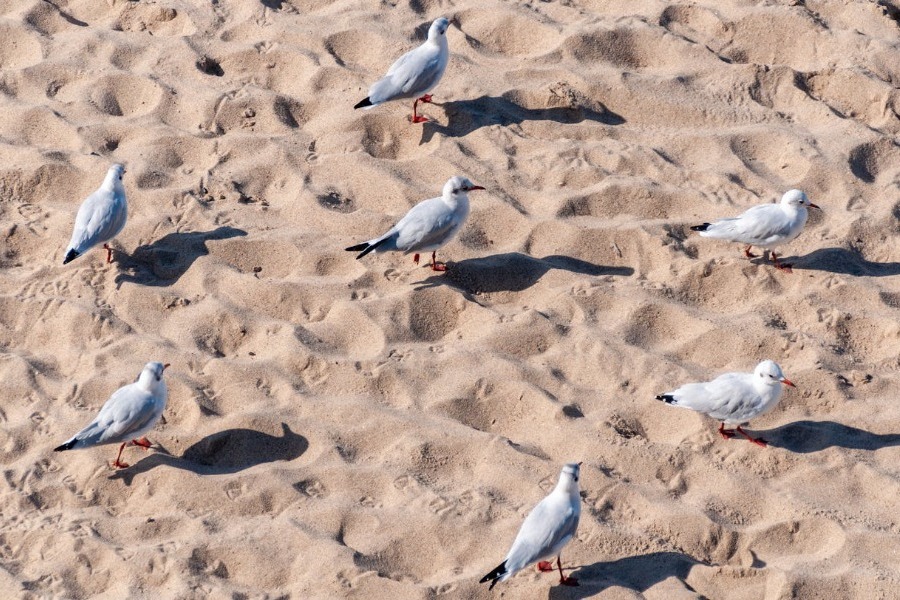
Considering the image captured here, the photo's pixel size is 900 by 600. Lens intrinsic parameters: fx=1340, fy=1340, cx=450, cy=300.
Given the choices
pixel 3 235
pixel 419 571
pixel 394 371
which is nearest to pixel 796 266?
pixel 394 371

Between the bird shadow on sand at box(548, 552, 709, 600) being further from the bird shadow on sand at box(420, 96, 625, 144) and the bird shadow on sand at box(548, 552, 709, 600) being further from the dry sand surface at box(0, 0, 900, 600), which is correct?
the bird shadow on sand at box(420, 96, 625, 144)

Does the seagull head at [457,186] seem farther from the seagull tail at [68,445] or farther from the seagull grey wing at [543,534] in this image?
the seagull tail at [68,445]

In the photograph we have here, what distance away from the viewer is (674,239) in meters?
7.63

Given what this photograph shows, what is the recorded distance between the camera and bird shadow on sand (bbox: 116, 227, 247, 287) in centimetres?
737

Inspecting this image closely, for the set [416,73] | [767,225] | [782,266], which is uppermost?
[416,73]

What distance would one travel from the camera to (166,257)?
7.49 meters

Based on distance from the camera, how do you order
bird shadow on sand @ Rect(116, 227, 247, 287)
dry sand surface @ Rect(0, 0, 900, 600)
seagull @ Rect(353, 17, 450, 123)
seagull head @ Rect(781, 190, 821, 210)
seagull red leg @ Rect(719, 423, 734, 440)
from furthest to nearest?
seagull @ Rect(353, 17, 450, 123), seagull head @ Rect(781, 190, 821, 210), bird shadow on sand @ Rect(116, 227, 247, 287), seagull red leg @ Rect(719, 423, 734, 440), dry sand surface @ Rect(0, 0, 900, 600)

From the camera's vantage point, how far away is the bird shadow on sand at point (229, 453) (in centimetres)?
638

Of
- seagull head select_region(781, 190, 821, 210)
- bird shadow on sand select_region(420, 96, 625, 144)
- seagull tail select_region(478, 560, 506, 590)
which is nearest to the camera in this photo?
seagull tail select_region(478, 560, 506, 590)

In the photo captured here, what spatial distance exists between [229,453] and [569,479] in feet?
5.52

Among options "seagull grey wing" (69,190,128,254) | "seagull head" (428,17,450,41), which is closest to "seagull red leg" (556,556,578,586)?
"seagull grey wing" (69,190,128,254)

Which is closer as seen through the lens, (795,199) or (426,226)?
(426,226)

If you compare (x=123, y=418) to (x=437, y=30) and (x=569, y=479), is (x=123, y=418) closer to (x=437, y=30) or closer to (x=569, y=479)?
(x=569, y=479)

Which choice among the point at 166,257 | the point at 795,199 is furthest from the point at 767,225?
the point at 166,257
